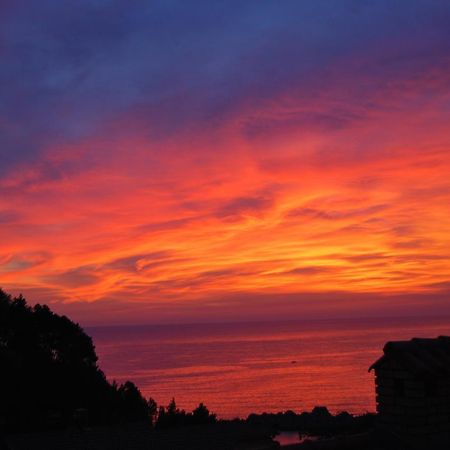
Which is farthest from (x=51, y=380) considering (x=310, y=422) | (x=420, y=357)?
(x=310, y=422)

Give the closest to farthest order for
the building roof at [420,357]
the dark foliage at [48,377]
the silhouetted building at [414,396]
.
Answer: the silhouetted building at [414,396] < the building roof at [420,357] < the dark foliage at [48,377]

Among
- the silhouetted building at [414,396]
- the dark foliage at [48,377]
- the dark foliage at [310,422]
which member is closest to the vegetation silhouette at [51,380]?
the dark foliage at [48,377]

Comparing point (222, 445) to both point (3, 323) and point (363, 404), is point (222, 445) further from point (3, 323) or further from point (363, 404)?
point (363, 404)

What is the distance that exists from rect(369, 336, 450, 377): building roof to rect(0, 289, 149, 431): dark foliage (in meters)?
21.7

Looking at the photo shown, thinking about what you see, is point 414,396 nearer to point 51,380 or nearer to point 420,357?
point 420,357

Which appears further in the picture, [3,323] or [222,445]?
[3,323]

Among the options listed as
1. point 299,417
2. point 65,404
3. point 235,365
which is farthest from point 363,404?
point 235,365

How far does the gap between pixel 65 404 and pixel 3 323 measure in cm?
751

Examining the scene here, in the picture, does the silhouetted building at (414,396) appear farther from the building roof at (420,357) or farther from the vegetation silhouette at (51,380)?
the vegetation silhouette at (51,380)

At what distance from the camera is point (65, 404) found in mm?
35312

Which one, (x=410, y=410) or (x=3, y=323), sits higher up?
(x=3, y=323)

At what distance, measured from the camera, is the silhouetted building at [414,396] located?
11.8 meters

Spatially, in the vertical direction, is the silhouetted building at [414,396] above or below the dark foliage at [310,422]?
above

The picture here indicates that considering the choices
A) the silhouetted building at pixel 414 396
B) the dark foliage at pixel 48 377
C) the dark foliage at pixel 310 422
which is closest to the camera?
the silhouetted building at pixel 414 396
